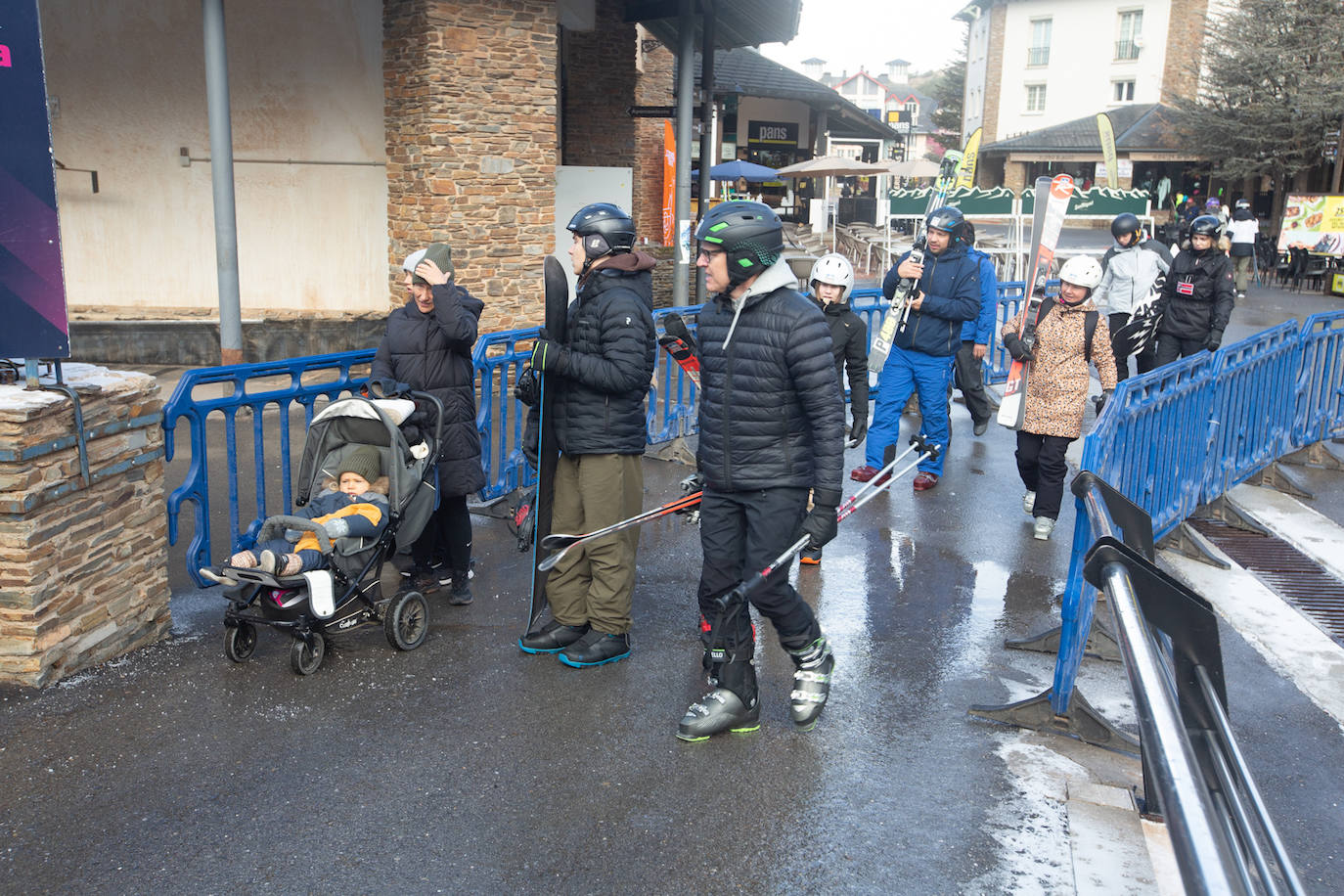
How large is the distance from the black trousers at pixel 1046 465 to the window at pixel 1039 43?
52.6 metres

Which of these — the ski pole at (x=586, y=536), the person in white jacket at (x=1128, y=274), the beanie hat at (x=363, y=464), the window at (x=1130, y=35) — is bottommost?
the ski pole at (x=586, y=536)

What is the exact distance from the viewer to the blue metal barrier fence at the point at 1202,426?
14.9 ft

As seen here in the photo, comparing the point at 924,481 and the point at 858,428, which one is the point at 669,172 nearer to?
the point at 924,481

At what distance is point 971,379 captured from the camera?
8234 millimetres

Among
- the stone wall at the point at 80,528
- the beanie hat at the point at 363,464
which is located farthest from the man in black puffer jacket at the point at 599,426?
the stone wall at the point at 80,528

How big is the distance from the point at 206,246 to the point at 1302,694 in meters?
11.9

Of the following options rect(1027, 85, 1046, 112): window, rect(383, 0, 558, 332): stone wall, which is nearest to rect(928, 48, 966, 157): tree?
rect(1027, 85, 1046, 112): window

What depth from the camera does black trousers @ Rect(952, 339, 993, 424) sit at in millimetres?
8164

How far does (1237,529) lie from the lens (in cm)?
795

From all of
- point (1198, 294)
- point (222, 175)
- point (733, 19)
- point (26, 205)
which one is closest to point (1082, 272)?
point (1198, 294)

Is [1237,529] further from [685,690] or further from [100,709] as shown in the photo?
[100,709]

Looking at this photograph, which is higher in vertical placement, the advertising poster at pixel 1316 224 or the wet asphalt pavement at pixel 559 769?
the advertising poster at pixel 1316 224

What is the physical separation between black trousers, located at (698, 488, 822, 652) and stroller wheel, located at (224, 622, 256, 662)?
6.60 feet

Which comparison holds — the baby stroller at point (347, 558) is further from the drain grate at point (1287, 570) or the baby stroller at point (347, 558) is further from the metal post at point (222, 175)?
the metal post at point (222, 175)
